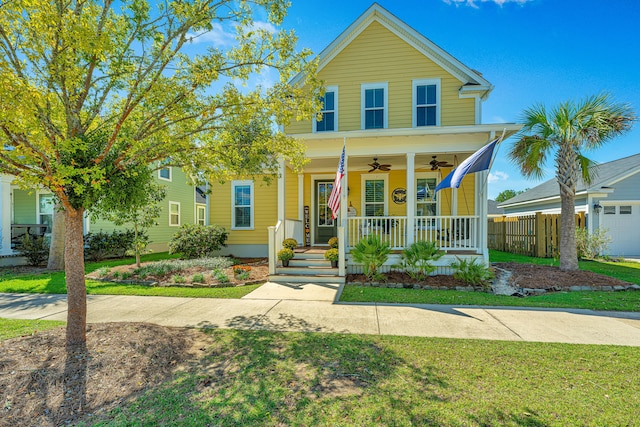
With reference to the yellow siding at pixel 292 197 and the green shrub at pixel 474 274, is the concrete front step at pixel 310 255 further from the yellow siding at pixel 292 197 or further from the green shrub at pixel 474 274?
the green shrub at pixel 474 274

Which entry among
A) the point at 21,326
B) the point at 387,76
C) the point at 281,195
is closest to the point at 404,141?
the point at 387,76

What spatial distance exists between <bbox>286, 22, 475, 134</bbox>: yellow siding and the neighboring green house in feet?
20.4

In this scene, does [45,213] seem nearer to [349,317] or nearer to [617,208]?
[349,317]

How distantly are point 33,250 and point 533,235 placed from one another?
20.1m

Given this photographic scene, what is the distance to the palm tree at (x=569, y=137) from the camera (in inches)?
317

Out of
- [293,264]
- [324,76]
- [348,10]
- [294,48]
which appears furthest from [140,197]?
[348,10]

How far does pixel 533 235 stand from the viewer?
12.8 metres

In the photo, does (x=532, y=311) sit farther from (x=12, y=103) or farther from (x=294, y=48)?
(x=12, y=103)

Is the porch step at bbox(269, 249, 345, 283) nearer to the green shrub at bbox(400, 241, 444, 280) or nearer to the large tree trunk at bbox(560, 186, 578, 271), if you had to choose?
the green shrub at bbox(400, 241, 444, 280)

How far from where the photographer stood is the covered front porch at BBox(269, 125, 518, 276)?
8141mm

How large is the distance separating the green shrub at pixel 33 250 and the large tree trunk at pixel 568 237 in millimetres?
17830

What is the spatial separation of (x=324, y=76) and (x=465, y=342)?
9.92 m

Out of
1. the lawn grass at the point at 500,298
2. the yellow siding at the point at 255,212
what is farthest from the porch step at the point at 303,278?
the yellow siding at the point at 255,212

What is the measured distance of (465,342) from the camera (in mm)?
3930
